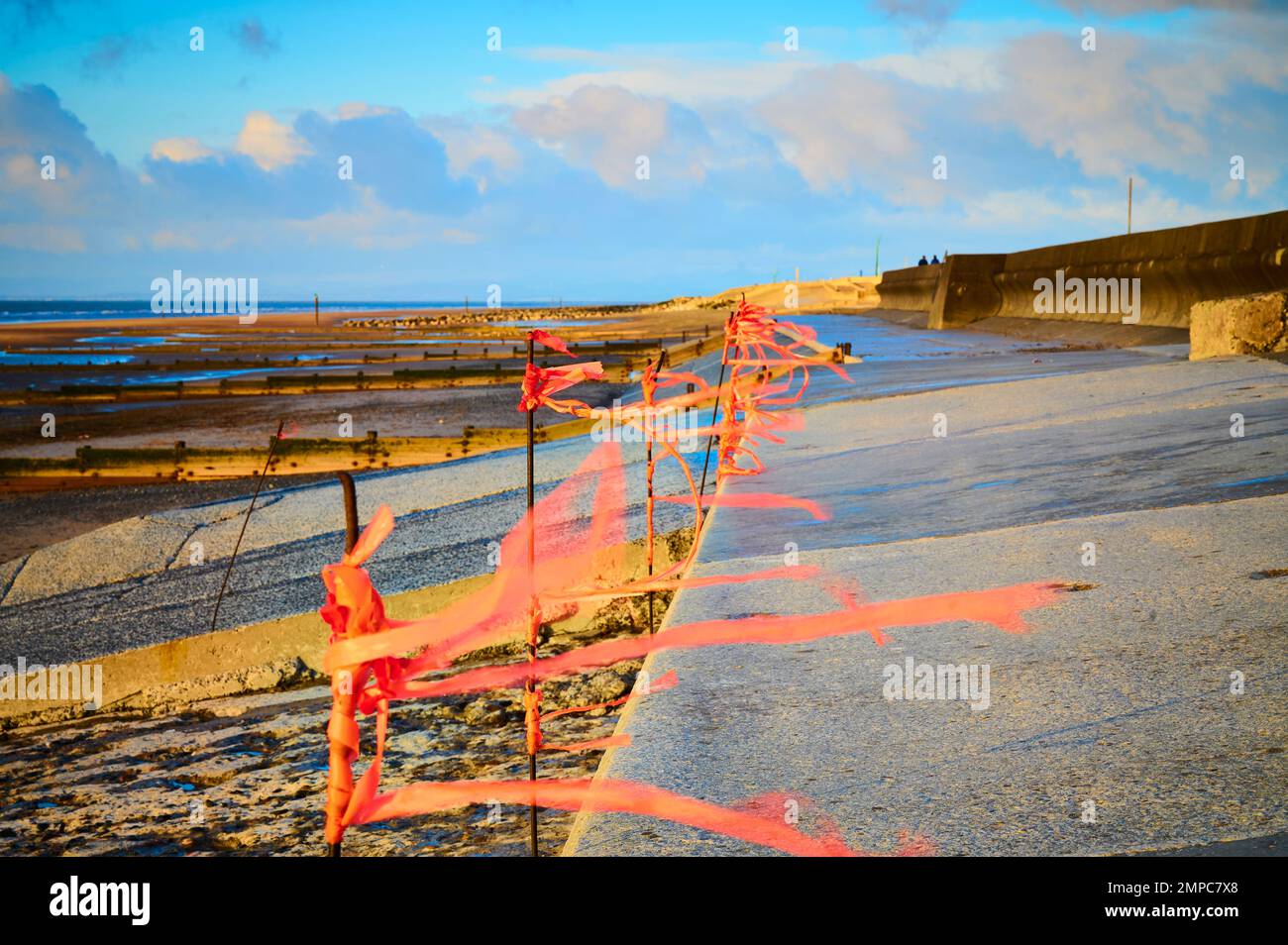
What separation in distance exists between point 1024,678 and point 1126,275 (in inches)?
608

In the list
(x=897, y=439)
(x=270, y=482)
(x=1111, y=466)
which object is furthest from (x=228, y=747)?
(x=270, y=482)

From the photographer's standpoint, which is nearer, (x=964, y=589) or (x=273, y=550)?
(x=964, y=589)

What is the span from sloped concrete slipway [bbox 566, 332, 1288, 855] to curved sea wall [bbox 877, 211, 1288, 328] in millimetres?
7484

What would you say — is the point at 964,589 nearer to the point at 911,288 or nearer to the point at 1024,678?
the point at 1024,678

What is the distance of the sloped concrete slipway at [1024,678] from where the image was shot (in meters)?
2.45

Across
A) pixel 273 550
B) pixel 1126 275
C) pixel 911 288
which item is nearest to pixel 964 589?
pixel 273 550

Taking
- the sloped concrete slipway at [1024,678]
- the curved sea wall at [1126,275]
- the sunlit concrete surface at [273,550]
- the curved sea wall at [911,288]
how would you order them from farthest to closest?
1. the curved sea wall at [911,288]
2. the curved sea wall at [1126,275]
3. the sunlit concrete surface at [273,550]
4. the sloped concrete slipway at [1024,678]

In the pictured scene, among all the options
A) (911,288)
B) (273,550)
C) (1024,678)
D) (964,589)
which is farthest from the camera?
(911,288)

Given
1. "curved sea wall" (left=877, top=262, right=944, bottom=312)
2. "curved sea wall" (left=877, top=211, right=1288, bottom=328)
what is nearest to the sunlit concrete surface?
"curved sea wall" (left=877, top=211, right=1288, bottom=328)

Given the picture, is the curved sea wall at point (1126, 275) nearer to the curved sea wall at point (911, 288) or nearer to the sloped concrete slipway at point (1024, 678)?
the curved sea wall at point (911, 288)

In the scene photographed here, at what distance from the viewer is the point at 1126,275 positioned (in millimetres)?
16875

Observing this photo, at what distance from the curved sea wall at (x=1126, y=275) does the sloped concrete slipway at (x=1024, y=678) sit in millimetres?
7484

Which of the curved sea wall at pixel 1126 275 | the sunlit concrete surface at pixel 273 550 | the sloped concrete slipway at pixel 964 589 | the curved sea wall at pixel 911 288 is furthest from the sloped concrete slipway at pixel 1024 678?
the curved sea wall at pixel 911 288
